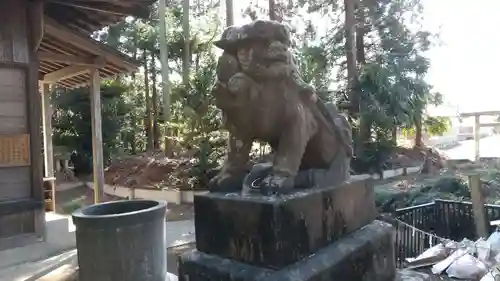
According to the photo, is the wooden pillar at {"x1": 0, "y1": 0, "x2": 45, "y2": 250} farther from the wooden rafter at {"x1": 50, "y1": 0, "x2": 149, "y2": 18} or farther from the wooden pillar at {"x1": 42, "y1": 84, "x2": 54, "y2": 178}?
the wooden pillar at {"x1": 42, "y1": 84, "x2": 54, "y2": 178}

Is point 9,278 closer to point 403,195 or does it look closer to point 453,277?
point 453,277

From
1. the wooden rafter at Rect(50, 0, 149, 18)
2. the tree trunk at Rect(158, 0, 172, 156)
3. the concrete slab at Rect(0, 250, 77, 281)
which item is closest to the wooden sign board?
the concrete slab at Rect(0, 250, 77, 281)

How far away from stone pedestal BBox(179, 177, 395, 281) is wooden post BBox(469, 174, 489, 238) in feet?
10.2

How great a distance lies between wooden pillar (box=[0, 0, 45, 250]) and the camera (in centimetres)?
463

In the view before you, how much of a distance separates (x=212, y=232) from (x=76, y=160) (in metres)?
12.6

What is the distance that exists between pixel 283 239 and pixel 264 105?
2.03 ft

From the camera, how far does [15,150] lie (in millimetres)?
4699

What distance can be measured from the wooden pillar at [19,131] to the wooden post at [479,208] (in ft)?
16.5

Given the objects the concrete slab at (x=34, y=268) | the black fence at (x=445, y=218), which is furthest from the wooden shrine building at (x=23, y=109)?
the black fence at (x=445, y=218)

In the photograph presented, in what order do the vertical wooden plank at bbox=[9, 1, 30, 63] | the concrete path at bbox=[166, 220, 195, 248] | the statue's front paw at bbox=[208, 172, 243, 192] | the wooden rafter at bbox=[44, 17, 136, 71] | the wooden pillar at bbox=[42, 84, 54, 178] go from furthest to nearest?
the wooden pillar at bbox=[42, 84, 54, 178], the concrete path at bbox=[166, 220, 195, 248], the wooden rafter at bbox=[44, 17, 136, 71], the vertical wooden plank at bbox=[9, 1, 30, 63], the statue's front paw at bbox=[208, 172, 243, 192]

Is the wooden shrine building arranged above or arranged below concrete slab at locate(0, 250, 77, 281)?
above

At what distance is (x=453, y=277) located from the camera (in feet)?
11.3

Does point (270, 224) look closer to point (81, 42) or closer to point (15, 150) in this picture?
point (15, 150)

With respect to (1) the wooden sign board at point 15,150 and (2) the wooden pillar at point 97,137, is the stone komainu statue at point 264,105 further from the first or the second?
(2) the wooden pillar at point 97,137
